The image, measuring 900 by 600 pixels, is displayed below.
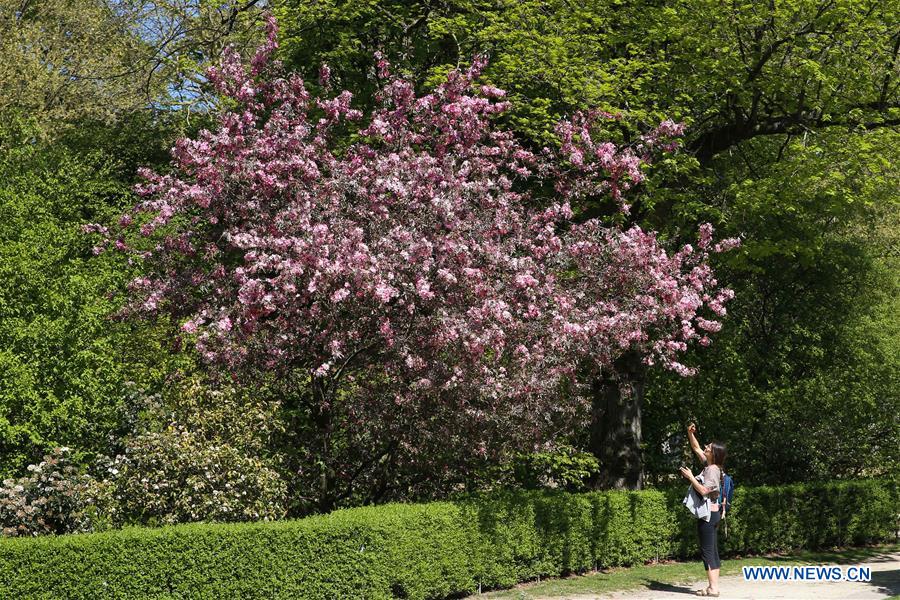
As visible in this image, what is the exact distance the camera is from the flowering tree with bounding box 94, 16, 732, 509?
37.1 ft

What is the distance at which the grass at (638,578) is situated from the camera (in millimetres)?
12652

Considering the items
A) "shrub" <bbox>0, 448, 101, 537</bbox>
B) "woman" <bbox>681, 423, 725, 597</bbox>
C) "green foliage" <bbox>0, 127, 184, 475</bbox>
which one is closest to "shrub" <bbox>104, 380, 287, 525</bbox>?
"shrub" <bbox>0, 448, 101, 537</bbox>

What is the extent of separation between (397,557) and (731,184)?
977cm

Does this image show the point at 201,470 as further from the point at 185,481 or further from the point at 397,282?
the point at 397,282

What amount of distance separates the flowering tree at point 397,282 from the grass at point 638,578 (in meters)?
1.87

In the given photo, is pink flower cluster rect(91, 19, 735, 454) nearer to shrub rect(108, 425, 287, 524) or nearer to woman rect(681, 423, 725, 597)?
shrub rect(108, 425, 287, 524)

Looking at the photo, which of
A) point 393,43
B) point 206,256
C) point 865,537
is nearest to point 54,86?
point 393,43

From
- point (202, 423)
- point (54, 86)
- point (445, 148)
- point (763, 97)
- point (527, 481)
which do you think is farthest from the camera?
point (54, 86)

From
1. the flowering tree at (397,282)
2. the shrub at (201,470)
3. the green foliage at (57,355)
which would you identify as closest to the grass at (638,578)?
the flowering tree at (397,282)

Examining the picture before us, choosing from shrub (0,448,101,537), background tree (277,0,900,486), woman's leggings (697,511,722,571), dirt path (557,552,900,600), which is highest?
background tree (277,0,900,486)

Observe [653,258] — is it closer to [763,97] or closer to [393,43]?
[763,97]

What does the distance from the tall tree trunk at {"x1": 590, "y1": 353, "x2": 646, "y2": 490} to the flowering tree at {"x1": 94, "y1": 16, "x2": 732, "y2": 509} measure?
346 cm

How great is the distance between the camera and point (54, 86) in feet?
86.8

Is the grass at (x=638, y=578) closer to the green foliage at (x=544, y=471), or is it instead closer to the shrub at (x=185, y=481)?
the green foliage at (x=544, y=471)
